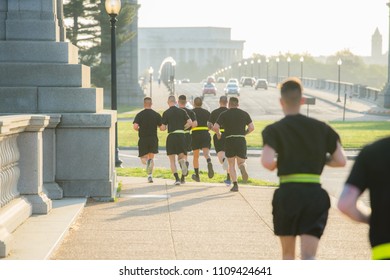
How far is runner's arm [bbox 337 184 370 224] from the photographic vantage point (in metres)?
5.19

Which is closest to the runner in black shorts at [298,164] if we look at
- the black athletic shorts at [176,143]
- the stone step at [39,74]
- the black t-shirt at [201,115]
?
the stone step at [39,74]

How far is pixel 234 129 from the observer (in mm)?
18078

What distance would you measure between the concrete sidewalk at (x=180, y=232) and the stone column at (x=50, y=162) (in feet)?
1.96

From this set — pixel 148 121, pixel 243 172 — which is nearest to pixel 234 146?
pixel 243 172

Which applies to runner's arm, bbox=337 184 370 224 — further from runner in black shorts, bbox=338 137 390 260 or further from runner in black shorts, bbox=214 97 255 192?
runner in black shorts, bbox=214 97 255 192

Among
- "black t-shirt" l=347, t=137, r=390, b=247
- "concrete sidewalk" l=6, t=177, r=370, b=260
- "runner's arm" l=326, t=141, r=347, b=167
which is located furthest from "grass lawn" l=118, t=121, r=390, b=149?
"black t-shirt" l=347, t=137, r=390, b=247

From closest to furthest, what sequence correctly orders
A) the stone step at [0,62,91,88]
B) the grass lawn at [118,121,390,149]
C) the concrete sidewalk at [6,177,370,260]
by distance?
the concrete sidewalk at [6,177,370,260], the stone step at [0,62,91,88], the grass lawn at [118,121,390,149]

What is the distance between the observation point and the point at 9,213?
11.0 meters

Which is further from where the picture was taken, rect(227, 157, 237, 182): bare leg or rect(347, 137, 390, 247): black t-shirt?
rect(227, 157, 237, 182): bare leg

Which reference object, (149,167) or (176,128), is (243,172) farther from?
(149,167)

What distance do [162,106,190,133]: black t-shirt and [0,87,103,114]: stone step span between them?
4076mm

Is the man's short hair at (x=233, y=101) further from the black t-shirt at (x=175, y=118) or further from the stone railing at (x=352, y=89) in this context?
the stone railing at (x=352, y=89)

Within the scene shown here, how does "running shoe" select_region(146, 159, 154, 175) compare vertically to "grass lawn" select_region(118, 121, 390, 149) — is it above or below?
above
